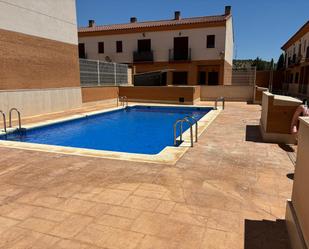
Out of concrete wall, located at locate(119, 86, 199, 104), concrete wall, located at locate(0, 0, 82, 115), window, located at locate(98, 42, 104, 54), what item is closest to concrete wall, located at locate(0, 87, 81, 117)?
concrete wall, located at locate(0, 0, 82, 115)

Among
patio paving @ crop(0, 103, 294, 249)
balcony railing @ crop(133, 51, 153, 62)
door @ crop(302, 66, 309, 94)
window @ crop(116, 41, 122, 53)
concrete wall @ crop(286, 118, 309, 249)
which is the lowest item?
patio paving @ crop(0, 103, 294, 249)

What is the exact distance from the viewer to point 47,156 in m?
6.17

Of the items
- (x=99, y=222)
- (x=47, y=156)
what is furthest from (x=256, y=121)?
(x=99, y=222)

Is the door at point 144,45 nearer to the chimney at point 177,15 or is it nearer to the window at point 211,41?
the chimney at point 177,15

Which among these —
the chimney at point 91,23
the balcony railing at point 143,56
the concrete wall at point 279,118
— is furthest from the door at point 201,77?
the concrete wall at point 279,118

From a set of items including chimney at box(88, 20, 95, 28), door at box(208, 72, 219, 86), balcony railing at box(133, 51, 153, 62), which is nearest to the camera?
door at box(208, 72, 219, 86)

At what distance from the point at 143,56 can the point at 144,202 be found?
24.9 metres

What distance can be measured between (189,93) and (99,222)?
15565 millimetres

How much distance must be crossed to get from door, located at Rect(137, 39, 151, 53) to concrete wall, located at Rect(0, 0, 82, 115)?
1284 cm

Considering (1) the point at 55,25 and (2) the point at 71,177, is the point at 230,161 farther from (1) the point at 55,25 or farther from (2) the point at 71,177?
(1) the point at 55,25

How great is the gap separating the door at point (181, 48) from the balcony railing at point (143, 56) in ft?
8.75

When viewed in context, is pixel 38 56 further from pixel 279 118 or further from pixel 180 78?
pixel 180 78

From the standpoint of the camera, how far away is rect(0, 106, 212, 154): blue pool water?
9041mm

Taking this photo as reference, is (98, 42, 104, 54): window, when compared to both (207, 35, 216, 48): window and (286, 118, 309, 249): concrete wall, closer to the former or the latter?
(207, 35, 216, 48): window
